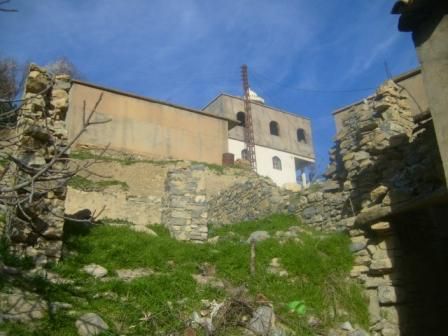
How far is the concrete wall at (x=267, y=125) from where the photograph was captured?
33.0m

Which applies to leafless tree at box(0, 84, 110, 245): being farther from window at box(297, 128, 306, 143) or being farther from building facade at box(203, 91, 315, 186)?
window at box(297, 128, 306, 143)

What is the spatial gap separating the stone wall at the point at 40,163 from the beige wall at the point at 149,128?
12.4 meters

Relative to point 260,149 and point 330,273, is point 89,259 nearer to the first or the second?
point 330,273

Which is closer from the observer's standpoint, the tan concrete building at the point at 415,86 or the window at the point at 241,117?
the tan concrete building at the point at 415,86

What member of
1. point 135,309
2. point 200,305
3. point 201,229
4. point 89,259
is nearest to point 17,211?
point 89,259

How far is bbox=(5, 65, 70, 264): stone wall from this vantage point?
6.04m

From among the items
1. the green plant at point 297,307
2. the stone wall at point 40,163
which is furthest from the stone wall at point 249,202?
the stone wall at point 40,163

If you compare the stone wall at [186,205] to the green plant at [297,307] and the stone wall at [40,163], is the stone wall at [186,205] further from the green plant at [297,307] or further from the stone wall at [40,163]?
the green plant at [297,307]

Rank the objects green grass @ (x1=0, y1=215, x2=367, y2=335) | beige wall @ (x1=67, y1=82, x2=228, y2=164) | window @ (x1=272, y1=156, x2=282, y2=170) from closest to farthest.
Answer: green grass @ (x1=0, y1=215, x2=367, y2=335), beige wall @ (x1=67, y1=82, x2=228, y2=164), window @ (x1=272, y1=156, x2=282, y2=170)

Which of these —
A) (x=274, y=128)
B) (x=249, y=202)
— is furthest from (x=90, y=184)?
(x=274, y=128)

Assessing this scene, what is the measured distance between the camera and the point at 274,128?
35719 mm

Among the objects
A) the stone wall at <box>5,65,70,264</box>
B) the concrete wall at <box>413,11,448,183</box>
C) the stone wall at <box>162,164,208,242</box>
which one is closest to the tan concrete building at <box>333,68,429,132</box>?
the stone wall at <box>162,164,208,242</box>

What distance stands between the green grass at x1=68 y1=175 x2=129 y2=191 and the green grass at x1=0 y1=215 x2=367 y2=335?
5985 mm

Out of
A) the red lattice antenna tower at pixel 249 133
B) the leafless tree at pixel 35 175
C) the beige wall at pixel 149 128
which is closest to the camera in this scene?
the leafless tree at pixel 35 175
